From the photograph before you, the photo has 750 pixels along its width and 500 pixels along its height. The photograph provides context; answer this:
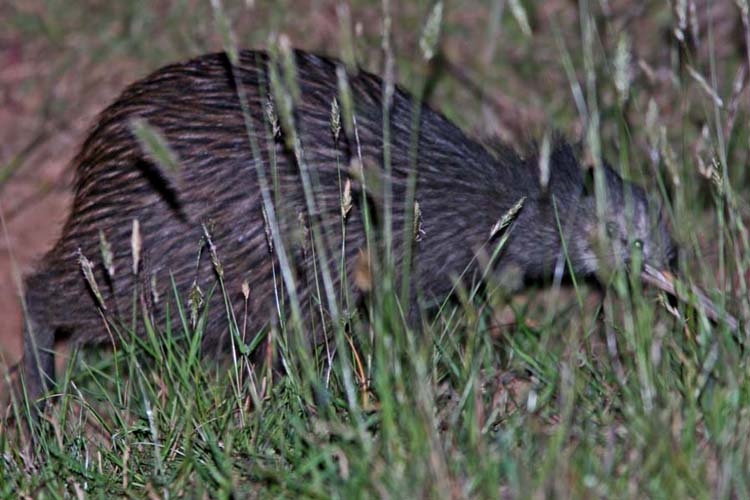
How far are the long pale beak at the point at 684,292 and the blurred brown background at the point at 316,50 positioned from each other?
6.26 ft

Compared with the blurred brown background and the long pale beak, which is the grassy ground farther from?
the blurred brown background

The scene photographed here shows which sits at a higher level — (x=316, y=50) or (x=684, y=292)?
(x=316, y=50)

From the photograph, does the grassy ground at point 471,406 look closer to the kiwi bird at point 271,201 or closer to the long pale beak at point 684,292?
the long pale beak at point 684,292

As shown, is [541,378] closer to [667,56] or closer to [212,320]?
[212,320]

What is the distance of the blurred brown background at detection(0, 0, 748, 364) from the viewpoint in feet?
19.9

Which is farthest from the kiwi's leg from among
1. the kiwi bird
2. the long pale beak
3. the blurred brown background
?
the long pale beak

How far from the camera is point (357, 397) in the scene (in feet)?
11.9

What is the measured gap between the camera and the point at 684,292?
12.0ft

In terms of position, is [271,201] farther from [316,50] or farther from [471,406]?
[316,50]

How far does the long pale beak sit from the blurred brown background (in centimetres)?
191

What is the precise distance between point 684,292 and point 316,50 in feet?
10.1

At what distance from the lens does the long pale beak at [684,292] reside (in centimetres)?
352

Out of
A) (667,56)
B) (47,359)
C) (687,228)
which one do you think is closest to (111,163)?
(47,359)

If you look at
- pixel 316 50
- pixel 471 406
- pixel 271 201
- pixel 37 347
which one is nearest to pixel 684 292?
pixel 471 406
